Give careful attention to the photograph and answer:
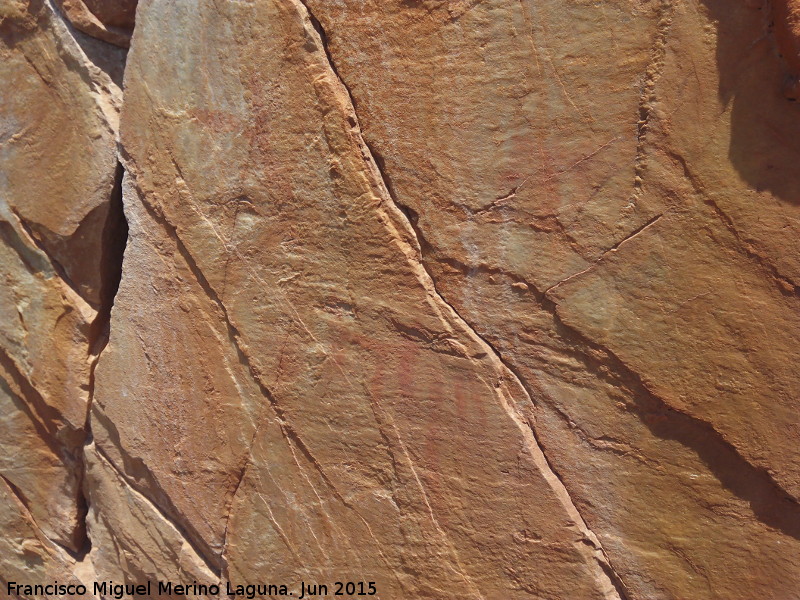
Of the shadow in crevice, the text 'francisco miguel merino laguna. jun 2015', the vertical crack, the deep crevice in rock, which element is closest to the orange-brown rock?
the vertical crack

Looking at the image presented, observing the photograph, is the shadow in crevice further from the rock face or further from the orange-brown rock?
the orange-brown rock

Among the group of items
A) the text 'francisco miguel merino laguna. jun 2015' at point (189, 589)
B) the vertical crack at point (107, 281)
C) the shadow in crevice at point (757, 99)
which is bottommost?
the text 'francisco miguel merino laguna. jun 2015' at point (189, 589)

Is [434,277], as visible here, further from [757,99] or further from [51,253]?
[51,253]

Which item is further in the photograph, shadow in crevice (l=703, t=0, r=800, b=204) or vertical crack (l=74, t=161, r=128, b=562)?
vertical crack (l=74, t=161, r=128, b=562)

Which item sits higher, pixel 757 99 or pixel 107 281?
pixel 757 99

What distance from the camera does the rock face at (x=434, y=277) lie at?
1.17 m

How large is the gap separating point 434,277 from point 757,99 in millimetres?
708

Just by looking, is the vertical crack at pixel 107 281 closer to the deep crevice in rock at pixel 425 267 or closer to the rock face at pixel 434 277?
the rock face at pixel 434 277

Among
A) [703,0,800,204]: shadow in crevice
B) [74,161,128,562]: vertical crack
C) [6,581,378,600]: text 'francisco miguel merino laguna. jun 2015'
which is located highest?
[703,0,800,204]: shadow in crevice

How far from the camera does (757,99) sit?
43.5 inches

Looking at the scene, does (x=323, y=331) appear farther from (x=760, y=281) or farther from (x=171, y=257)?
(x=760, y=281)

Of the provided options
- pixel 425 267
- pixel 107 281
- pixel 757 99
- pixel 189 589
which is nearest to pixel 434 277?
pixel 425 267

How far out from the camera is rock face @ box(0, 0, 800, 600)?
117cm

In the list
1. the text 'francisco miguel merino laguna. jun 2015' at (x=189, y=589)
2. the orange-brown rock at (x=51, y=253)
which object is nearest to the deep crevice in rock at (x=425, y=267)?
the text 'francisco miguel merino laguna. jun 2015' at (x=189, y=589)
